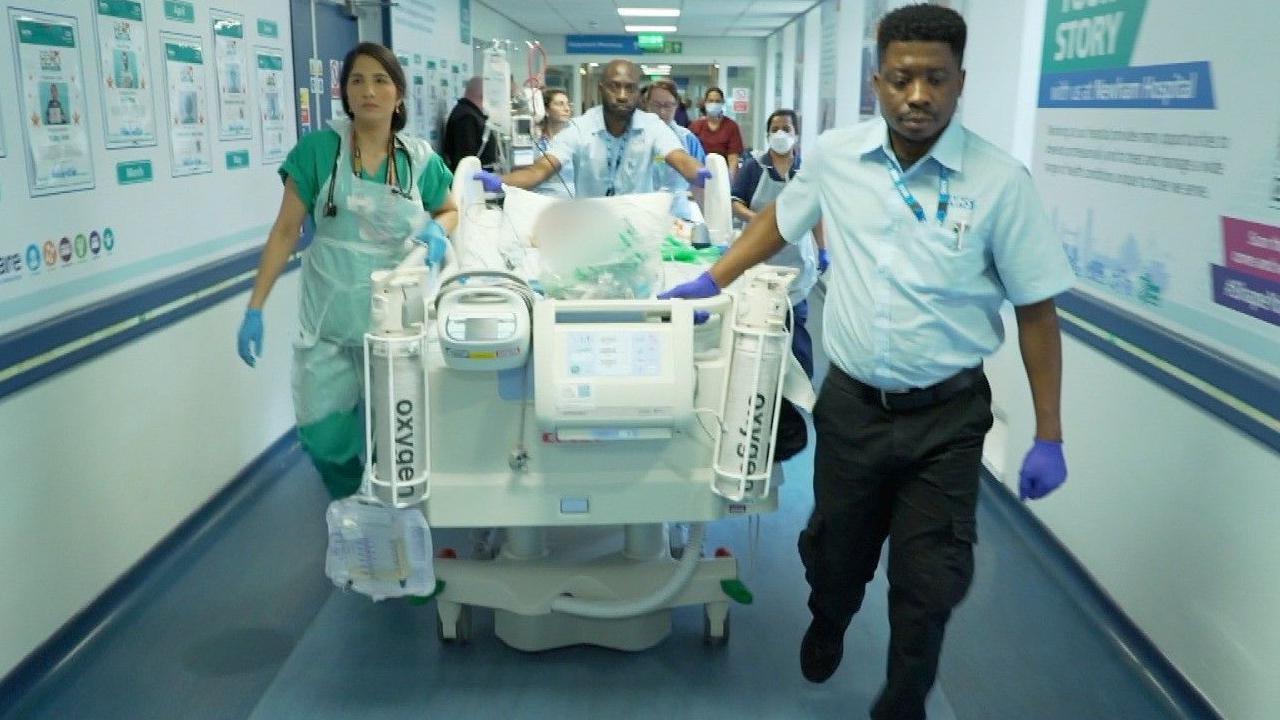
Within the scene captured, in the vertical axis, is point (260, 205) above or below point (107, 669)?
above

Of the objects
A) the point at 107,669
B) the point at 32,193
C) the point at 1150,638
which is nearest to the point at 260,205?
the point at 32,193

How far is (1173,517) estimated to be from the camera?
267 centimetres

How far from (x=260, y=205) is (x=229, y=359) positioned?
0.73 m

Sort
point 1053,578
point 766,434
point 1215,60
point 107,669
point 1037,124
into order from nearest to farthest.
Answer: point 766,434
point 1215,60
point 107,669
point 1053,578
point 1037,124

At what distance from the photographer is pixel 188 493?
11.6ft

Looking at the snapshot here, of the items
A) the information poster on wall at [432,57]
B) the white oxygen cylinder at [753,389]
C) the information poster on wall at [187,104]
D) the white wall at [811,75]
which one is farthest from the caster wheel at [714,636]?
the white wall at [811,75]

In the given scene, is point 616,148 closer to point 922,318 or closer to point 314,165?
point 314,165

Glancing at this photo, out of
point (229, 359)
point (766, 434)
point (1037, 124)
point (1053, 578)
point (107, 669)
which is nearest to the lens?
point (766, 434)

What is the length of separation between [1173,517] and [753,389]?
117 centimetres

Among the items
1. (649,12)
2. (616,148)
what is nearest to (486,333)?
(616,148)

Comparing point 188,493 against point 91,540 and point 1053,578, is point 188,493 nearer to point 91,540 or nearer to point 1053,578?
point 91,540

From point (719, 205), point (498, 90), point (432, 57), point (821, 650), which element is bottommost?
point (821, 650)

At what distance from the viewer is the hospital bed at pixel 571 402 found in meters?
2.18

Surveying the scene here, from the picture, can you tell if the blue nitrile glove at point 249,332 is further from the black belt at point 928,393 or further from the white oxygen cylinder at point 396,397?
the black belt at point 928,393
